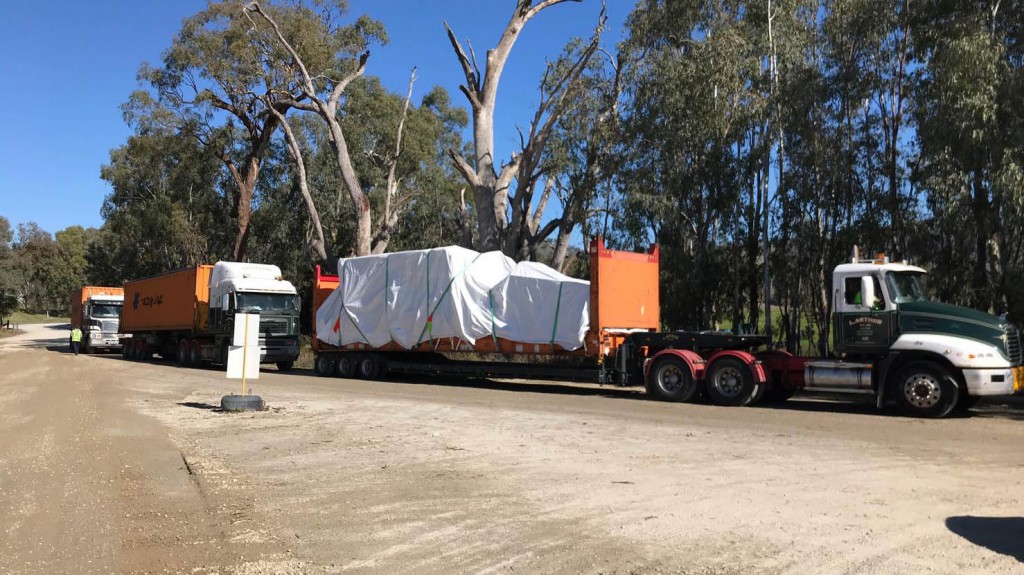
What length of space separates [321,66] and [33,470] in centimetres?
3234

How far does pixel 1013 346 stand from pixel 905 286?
6.41 feet

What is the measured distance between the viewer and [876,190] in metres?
22.0

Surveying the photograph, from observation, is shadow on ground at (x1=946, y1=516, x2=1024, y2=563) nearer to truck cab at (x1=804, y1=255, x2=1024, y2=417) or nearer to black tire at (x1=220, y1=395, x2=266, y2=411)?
truck cab at (x1=804, y1=255, x2=1024, y2=417)

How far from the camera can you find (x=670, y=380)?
655 inches

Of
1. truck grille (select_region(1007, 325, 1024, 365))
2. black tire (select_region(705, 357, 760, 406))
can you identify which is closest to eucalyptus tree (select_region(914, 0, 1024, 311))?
truck grille (select_region(1007, 325, 1024, 365))

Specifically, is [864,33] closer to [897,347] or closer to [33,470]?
[897,347]

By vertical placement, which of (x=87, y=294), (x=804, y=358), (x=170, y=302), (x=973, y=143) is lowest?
(x=804, y=358)

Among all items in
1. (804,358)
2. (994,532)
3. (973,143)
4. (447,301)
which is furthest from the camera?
(447,301)

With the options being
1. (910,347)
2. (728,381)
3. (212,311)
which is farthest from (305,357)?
(910,347)

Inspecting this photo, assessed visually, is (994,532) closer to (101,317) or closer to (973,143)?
(973,143)

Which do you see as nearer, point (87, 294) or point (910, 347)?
point (910, 347)

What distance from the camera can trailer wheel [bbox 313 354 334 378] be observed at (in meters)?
25.0

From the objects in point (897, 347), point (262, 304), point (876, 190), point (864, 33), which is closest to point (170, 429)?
point (897, 347)

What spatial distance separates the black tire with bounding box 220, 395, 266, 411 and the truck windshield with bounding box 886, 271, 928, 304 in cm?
1161
